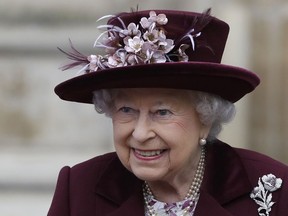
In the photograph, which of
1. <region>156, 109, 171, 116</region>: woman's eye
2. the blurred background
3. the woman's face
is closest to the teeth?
the woman's face

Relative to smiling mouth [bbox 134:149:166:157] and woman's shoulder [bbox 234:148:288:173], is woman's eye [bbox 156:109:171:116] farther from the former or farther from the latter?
woman's shoulder [bbox 234:148:288:173]

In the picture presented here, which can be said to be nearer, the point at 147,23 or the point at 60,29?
the point at 147,23

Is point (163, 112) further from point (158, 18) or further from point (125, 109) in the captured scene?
point (158, 18)

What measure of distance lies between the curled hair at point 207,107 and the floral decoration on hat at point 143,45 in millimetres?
129

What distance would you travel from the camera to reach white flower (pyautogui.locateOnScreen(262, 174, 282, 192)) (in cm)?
265

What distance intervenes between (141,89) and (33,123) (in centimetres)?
270

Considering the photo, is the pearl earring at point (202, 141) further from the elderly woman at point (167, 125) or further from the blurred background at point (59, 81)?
the blurred background at point (59, 81)

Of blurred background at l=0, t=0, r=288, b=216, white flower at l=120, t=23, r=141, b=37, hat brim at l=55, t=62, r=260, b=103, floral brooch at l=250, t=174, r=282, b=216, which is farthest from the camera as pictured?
blurred background at l=0, t=0, r=288, b=216

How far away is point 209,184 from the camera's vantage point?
2.72 m

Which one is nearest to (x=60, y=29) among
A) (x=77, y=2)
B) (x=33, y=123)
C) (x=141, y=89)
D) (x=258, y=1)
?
(x=77, y=2)

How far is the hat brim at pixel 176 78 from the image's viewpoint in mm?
2406

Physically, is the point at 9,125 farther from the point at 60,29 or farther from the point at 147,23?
the point at 147,23

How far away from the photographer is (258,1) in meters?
4.96

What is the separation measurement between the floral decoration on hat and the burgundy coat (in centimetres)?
46
